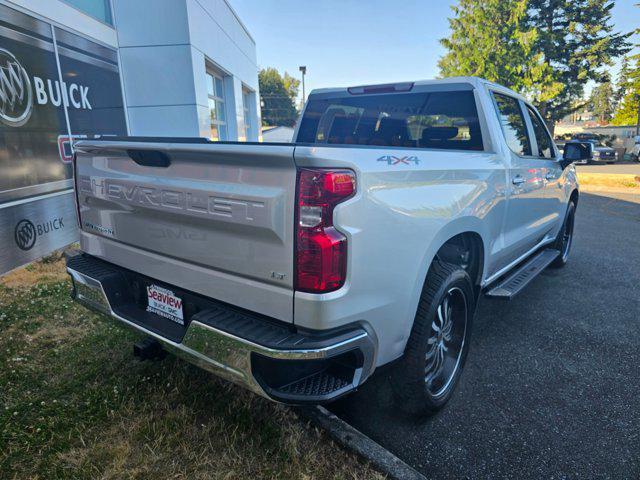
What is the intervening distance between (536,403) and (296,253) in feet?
6.81

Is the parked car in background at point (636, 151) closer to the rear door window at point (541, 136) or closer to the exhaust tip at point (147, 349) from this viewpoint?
the rear door window at point (541, 136)

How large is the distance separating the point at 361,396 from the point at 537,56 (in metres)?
26.6

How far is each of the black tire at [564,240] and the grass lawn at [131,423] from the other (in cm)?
426

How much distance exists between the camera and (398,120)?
3.69m

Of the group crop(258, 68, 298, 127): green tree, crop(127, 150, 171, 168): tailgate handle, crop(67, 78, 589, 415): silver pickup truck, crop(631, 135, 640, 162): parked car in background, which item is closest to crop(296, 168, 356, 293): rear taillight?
crop(67, 78, 589, 415): silver pickup truck

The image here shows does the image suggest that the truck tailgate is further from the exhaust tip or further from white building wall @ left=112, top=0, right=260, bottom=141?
white building wall @ left=112, top=0, right=260, bottom=141

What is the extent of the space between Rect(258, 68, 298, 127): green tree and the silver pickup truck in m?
71.0

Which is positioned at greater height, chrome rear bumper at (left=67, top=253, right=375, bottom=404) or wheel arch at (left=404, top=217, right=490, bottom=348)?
wheel arch at (left=404, top=217, right=490, bottom=348)

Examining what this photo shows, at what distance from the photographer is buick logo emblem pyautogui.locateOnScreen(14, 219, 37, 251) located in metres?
4.70

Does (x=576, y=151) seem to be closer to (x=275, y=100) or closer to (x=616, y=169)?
(x=616, y=169)

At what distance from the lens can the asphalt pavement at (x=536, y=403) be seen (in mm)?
2230

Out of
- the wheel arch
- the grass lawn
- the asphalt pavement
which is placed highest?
the wheel arch

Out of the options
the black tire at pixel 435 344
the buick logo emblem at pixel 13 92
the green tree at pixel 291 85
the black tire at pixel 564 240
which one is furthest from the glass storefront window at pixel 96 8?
the green tree at pixel 291 85

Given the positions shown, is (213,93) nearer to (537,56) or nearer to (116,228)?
(116,228)
